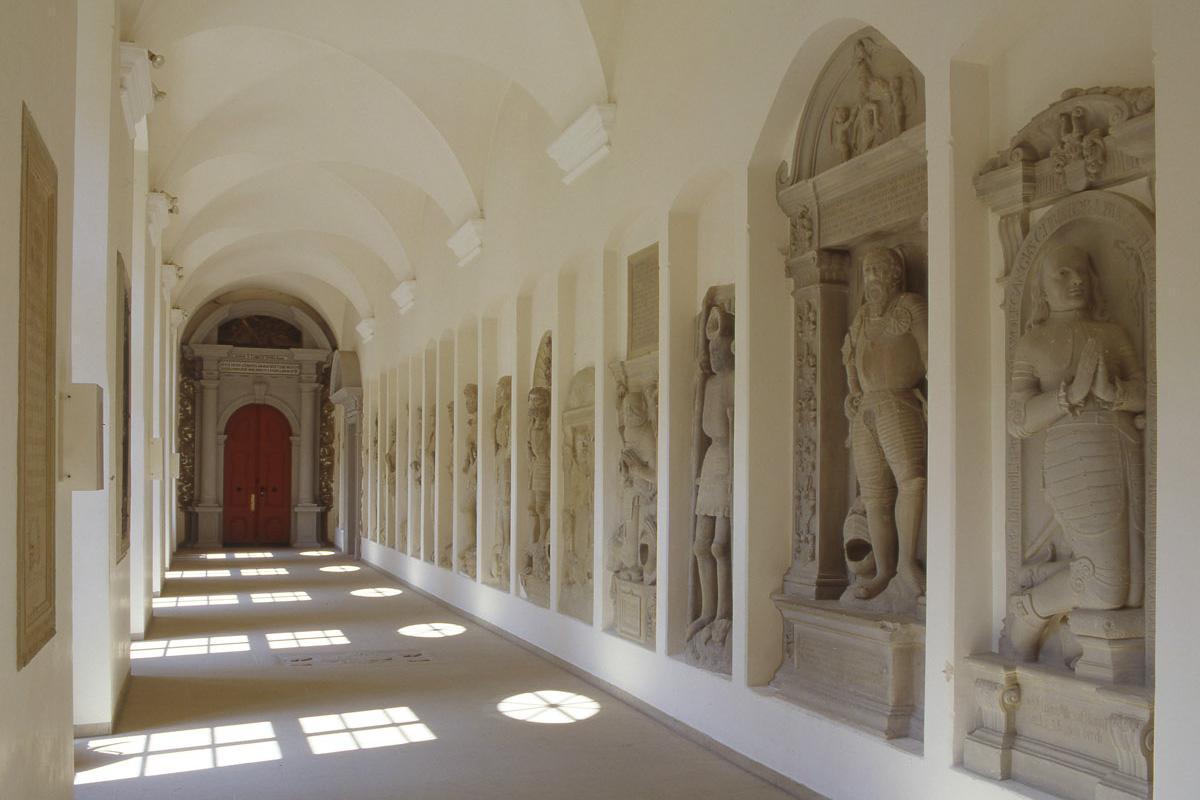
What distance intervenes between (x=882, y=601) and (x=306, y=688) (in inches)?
215

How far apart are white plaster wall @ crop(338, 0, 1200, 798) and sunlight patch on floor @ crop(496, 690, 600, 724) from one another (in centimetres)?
43

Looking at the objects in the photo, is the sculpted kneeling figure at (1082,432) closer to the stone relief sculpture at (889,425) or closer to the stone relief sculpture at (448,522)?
the stone relief sculpture at (889,425)

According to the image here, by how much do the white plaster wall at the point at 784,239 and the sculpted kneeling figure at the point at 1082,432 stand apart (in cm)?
42

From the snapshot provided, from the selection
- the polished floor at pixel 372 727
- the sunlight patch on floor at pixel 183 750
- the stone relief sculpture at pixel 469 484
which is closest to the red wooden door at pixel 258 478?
the stone relief sculpture at pixel 469 484

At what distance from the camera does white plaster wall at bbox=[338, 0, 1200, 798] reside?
4.90 meters

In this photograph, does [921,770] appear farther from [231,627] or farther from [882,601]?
[231,627]

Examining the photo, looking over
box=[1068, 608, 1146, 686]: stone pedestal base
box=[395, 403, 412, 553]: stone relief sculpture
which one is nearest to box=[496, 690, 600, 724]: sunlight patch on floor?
box=[1068, 608, 1146, 686]: stone pedestal base

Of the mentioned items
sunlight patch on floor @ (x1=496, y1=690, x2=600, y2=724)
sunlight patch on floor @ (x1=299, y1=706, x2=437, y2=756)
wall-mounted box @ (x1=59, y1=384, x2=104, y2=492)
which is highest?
wall-mounted box @ (x1=59, y1=384, x2=104, y2=492)

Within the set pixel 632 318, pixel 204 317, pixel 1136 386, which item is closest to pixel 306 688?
pixel 632 318

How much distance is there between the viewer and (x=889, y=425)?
6172 mm

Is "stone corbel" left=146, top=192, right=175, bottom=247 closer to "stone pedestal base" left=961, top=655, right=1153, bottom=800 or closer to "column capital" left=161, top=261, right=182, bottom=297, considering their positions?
"column capital" left=161, top=261, right=182, bottom=297

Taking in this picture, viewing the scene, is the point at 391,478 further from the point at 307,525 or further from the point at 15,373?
the point at 15,373

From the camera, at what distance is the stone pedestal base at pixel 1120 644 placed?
4.62 meters

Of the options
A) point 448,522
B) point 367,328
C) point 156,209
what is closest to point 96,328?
point 156,209
